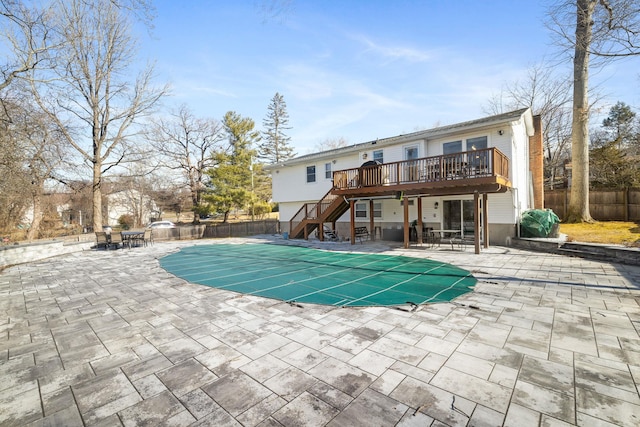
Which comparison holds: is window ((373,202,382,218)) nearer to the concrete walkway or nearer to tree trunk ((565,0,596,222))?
the concrete walkway

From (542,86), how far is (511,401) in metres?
29.4

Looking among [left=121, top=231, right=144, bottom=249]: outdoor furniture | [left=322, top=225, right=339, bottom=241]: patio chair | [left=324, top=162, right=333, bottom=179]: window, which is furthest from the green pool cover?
[left=324, top=162, right=333, bottom=179]: window

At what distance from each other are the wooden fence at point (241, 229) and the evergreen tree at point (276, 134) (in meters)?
19.3

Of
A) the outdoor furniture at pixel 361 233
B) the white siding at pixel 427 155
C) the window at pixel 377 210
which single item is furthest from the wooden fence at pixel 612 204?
the outdoor furniture at pixel 361 233

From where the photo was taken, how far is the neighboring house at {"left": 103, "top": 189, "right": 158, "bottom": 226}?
25438 mm

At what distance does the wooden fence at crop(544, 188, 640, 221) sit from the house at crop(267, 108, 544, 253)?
216cm

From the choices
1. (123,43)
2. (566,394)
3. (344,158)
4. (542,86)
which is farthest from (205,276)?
(542,86)

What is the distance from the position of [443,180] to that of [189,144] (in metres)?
23.0

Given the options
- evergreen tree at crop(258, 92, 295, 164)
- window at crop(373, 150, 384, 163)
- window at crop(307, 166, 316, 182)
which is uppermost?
evergreen tree at crop(258, 92, 295, 164)

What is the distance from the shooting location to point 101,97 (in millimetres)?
17094

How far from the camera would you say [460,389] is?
8.48 ft

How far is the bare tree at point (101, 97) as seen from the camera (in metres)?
15.6

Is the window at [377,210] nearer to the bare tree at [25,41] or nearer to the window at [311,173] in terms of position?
the window at [311,173]

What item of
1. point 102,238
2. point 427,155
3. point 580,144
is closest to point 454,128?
point 427,155
